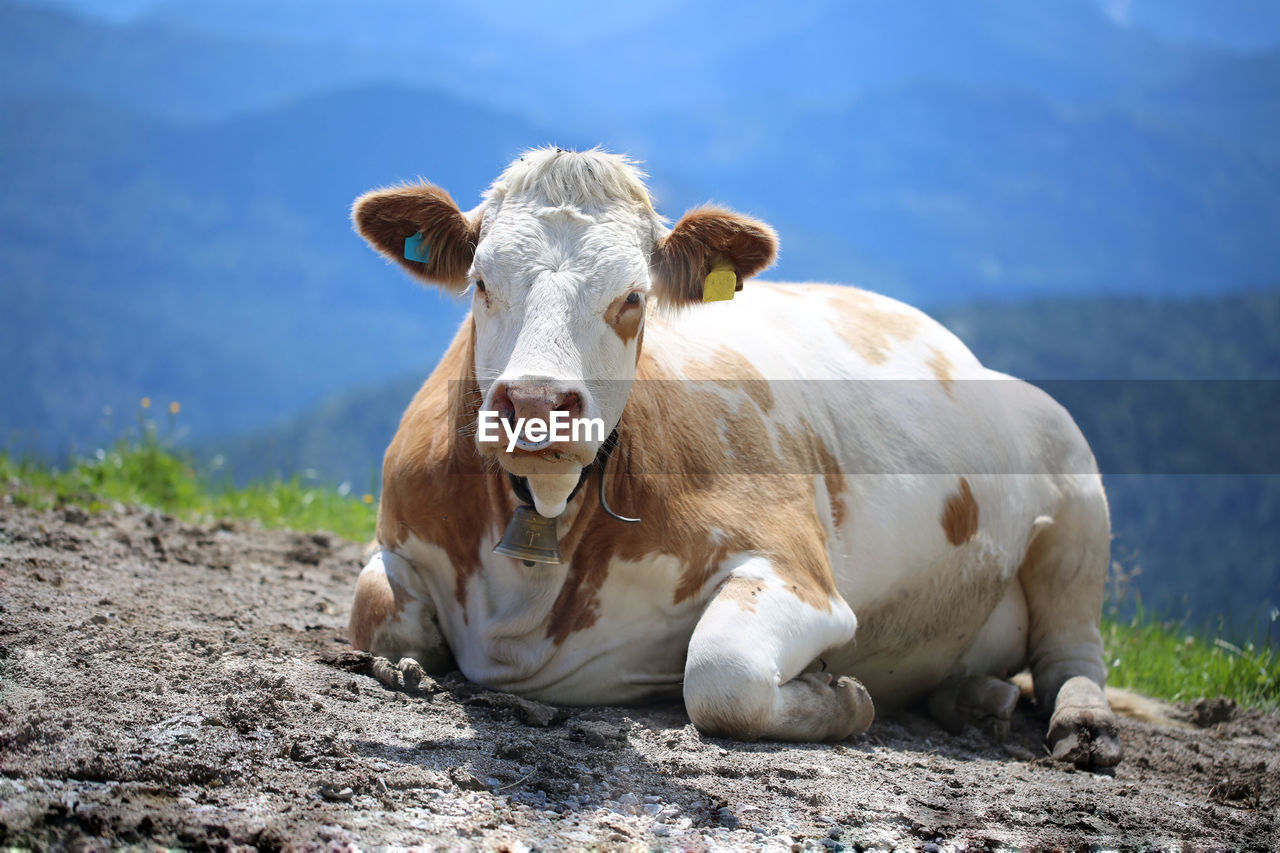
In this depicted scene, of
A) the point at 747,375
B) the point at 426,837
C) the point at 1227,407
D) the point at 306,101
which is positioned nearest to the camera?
the point at 426,837

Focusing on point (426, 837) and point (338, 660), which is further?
point (338, 660)

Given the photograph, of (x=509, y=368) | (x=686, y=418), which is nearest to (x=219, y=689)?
(x=509, y=368)

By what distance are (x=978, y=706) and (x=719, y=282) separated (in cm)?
207

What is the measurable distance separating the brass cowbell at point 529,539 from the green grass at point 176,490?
3.94m

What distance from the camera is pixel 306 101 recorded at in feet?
122

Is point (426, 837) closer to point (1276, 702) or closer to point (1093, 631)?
point (1093, 631)

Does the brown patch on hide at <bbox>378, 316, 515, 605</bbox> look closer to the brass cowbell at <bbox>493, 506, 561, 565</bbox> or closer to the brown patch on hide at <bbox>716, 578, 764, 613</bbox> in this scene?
the brass cowbell at <bbox>493, 506, 561, 565</bbox>

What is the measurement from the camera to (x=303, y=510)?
25.5ft

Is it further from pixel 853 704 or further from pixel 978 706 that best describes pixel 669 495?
pixel 978 706

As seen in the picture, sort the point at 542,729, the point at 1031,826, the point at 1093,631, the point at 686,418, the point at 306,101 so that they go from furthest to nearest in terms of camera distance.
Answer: the point at 306,101 → the point at 1093,631 → the point at 686,418 → the point at 542,729 → the point at 1031,826

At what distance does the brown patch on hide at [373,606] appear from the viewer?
3789mm

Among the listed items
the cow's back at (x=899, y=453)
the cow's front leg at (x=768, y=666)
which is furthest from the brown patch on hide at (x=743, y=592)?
the cow's back at (x=899, y=453)

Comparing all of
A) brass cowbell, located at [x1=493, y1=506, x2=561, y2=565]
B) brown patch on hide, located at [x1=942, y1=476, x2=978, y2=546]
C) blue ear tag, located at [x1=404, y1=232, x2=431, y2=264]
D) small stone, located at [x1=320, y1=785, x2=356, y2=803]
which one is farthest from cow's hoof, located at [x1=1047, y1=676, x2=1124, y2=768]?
blue ear tag, located at [x1=404, y1=232, x2=431, y2=264]

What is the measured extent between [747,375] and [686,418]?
1.58ft
